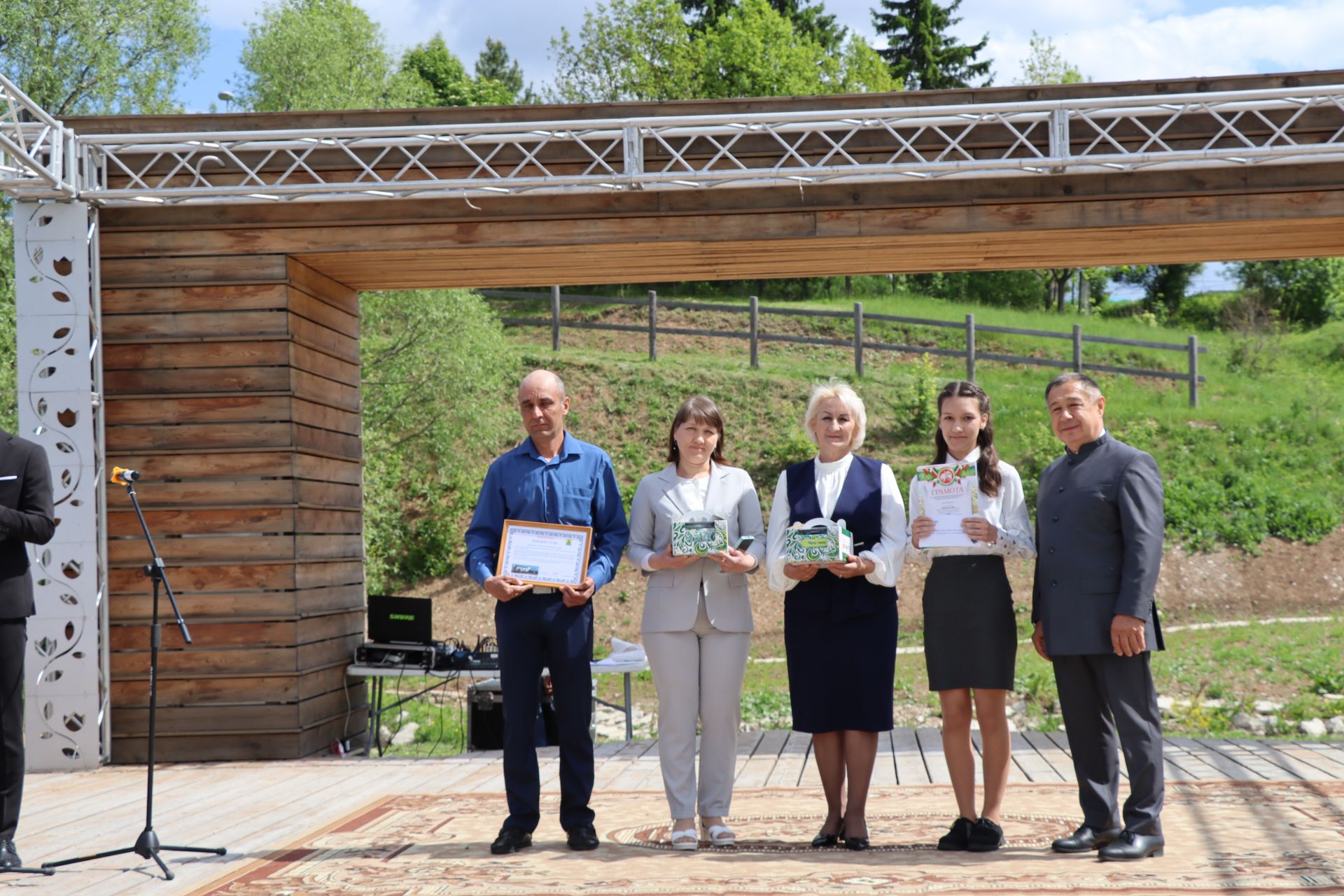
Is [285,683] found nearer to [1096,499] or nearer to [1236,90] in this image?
[1096,499]

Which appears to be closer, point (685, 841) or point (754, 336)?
point (685, 841)

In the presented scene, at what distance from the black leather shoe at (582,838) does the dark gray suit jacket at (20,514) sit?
7.16 ft

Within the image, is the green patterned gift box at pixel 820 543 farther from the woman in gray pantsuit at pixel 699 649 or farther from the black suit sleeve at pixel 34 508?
the black suit sleeve at pixel 34 508

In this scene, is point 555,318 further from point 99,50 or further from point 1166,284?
point 1166,284

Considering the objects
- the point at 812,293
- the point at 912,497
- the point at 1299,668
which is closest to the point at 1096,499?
the point at 912,497

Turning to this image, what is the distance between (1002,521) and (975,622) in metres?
0.38

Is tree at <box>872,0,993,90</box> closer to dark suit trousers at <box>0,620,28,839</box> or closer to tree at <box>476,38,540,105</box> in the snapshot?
tree at <box>476,38,540,105</box>

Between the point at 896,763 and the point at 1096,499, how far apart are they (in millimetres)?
2770

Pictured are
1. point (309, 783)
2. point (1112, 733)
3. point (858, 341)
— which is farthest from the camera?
point (858, 341)

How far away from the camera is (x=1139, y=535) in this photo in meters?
4.29

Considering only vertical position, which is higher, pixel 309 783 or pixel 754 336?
pixel 754 336

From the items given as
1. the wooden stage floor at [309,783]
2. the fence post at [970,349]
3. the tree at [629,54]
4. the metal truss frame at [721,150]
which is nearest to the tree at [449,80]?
the tree at [629,54]

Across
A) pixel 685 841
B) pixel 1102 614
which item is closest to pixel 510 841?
pixel 685 841

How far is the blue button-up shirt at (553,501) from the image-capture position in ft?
15.6
